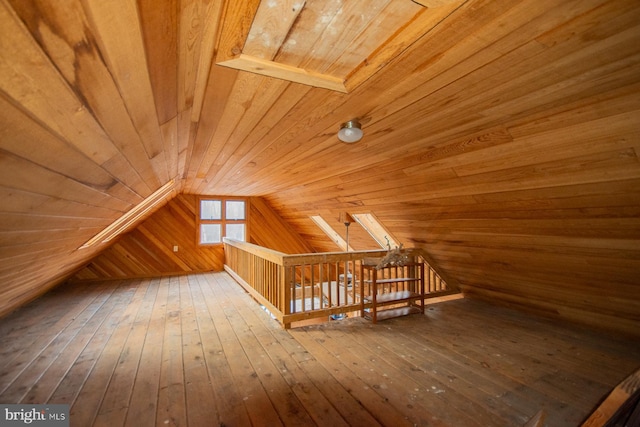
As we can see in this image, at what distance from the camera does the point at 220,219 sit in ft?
23.1

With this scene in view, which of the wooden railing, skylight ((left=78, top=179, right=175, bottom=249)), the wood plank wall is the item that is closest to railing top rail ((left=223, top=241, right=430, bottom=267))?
the wooden railing

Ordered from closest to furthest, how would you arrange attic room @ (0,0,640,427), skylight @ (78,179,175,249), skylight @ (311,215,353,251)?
attic room @ (0,0,640,427) < skylight @ (78,179,175,249) < skylight @ (311,215,353,251)

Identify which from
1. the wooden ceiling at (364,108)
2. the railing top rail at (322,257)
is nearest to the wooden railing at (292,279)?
the railing top rail at (322,257)

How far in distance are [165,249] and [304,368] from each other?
17.5 ft

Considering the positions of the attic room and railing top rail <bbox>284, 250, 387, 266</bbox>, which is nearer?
the attic room

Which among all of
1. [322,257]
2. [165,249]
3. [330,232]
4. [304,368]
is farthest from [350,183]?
[165,249]

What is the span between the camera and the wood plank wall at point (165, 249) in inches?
233

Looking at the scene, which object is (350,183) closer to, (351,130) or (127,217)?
(351,130)

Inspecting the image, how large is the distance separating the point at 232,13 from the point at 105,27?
39 cm

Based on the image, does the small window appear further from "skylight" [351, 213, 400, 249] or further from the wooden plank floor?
"skylight" [351, 213, 400, 249]

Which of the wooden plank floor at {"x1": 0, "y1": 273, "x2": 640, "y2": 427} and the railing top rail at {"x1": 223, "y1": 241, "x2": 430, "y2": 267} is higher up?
the railing top rail at {"x1": 223, "y1": 241, "x2": 430, "y2": 267}

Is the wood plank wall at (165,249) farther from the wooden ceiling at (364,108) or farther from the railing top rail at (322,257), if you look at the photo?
the railing top rail at (322,257)

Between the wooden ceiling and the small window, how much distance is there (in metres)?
4.20

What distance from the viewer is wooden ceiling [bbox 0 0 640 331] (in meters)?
0.73
